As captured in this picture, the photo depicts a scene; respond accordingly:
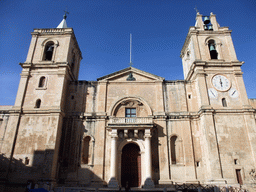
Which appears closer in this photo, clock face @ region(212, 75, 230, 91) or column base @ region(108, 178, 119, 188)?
column base @ region(108, 178, 119, 188)

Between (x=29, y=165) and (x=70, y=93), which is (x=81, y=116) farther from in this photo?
(x=29, y=165)

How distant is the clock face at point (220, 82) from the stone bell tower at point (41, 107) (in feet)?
56.1

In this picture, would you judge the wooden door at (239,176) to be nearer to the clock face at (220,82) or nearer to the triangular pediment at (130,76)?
the clock face at (220,82)

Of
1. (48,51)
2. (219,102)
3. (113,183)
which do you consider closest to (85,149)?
(113,183)

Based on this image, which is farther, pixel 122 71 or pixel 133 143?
pixel 122 71

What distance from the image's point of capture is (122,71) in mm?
25438

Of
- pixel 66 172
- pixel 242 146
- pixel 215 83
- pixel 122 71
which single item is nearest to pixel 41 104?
pixel 66 172

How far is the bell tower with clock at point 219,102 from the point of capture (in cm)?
1927

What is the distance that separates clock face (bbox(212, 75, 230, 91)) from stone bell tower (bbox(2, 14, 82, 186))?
674 inches

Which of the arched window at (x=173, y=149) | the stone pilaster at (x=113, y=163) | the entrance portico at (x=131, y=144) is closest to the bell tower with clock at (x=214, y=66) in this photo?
the arched window at (x=173, y=149)

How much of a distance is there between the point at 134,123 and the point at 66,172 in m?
8.44

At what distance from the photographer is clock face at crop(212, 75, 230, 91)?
74.2 ft

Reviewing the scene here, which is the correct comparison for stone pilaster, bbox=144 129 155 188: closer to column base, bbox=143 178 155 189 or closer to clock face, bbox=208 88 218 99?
column base, bbox=143 178 155 189

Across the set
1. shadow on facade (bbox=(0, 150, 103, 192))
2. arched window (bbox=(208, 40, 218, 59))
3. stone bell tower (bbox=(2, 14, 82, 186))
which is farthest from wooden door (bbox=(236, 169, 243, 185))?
stone bell tower (bbox=(2, 14, 82, 186))
